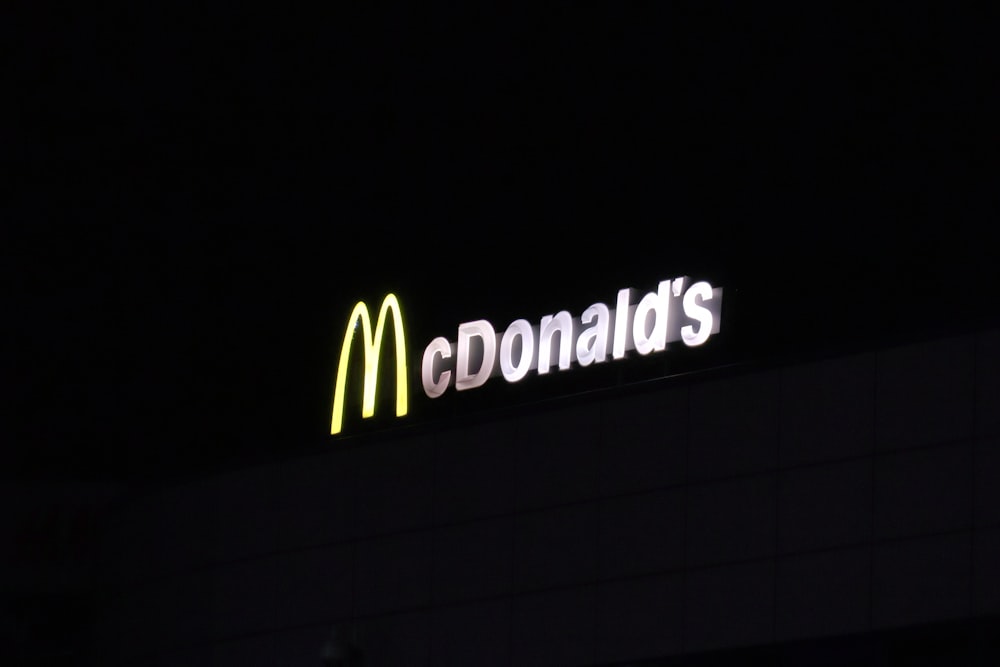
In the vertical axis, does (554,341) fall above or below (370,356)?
below

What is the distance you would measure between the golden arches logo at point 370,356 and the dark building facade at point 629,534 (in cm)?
150

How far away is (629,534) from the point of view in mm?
29625

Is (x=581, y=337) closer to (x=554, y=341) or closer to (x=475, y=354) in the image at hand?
(x=554, y=341)

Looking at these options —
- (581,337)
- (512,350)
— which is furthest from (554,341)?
(512,350)

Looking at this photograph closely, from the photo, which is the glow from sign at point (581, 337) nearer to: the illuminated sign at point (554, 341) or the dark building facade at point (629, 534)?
the illuminated sign at point (554, 341)

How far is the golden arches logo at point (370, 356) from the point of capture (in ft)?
114

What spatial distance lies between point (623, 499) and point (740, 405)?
2318mm

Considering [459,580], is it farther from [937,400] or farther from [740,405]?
[937,400]

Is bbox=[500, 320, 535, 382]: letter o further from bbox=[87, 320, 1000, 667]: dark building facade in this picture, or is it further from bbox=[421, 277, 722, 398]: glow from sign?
bbox=[87, 320, 1000, 667]: dark building facade

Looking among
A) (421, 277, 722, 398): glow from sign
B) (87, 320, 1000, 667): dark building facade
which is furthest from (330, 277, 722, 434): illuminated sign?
(87, 320, 1000, 667): dark building facade

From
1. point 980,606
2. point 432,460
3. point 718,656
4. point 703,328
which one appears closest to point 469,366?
point 432,460

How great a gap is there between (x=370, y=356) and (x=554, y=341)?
409 centimetres

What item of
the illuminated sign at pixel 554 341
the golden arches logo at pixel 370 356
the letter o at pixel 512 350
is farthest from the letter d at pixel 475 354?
the golden arches logo at pixel 370 356

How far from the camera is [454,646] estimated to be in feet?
101
